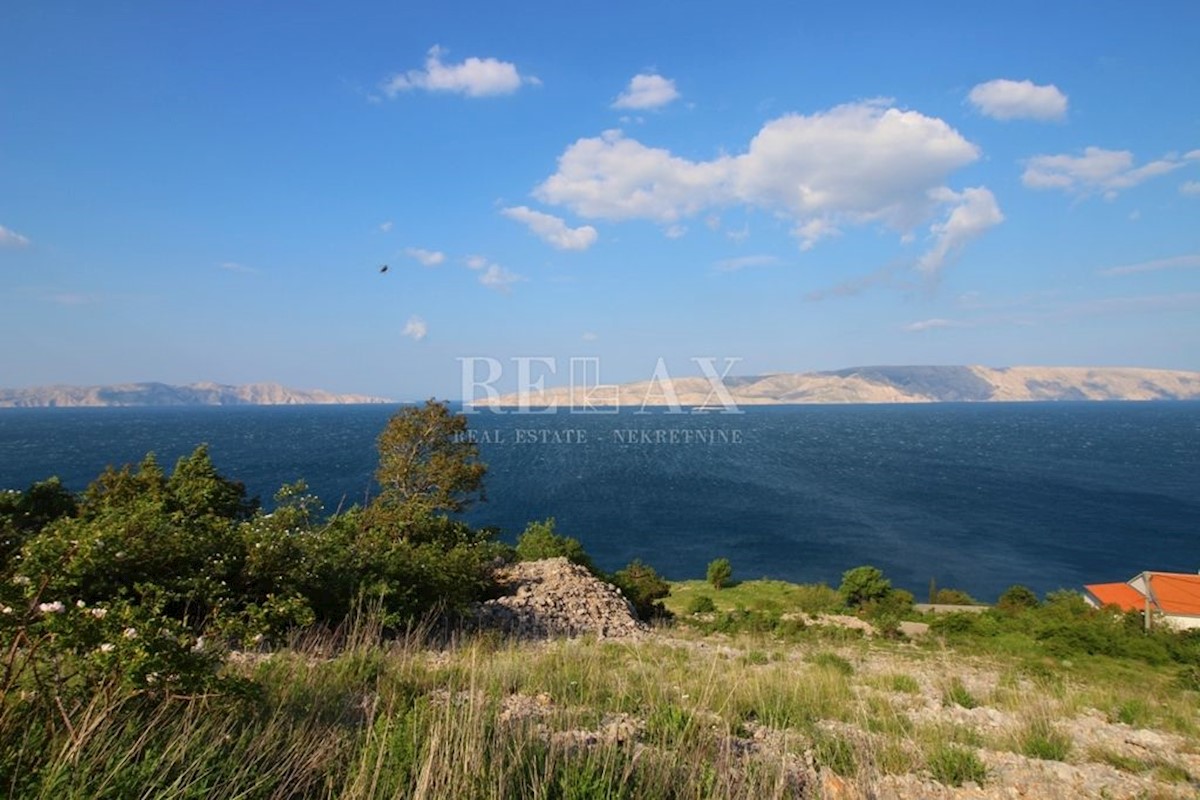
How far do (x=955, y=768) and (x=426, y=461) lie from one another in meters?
27.3

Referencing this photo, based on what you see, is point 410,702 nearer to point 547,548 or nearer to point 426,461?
point 547,548

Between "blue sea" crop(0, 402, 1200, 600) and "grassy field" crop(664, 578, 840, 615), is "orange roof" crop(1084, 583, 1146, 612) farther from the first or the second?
"grassy field" crop(664, 578, 840, 615)

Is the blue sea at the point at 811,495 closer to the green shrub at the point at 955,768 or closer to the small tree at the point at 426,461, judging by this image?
the small tree at the point at 426,461

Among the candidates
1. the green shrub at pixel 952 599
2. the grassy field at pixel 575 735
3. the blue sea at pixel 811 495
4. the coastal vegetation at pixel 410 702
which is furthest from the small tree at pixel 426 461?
the green shrub at pixel 952 599

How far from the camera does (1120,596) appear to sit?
33.6 m

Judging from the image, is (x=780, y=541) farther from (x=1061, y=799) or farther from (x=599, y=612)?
(x=1061, y=799)

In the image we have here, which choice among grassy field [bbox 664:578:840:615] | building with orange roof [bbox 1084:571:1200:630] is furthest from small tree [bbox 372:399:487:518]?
building with orange roof [bbox 1084:571:1200:630]

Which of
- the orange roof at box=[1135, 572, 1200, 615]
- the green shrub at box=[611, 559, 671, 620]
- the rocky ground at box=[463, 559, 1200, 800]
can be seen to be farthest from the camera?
the orange roof at box=[1135, 572, 1200, 615]

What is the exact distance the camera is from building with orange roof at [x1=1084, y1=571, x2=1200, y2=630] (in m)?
28.3

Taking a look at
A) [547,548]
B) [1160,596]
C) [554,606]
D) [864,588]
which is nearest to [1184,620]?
[1160,596]

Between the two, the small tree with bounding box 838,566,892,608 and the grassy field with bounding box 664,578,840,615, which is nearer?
the grassy field with bounding box 664,578,840,615

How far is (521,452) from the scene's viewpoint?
118312mm

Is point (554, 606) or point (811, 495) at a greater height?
point (554, 606)

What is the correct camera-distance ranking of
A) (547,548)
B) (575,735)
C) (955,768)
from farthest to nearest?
1. (547,548)
2. (955,768)
3. (575,735)
